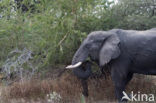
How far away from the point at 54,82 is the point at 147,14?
3.10 m

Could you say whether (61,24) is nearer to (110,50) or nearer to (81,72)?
(81,72)

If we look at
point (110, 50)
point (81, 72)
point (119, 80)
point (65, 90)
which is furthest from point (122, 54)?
point (65, 90)

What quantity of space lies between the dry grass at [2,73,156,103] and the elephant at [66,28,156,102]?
1.03 metres

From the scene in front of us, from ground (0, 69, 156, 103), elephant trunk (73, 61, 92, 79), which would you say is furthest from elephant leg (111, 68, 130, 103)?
ground (0, 69, 156, 103)

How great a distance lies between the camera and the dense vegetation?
19.7ft

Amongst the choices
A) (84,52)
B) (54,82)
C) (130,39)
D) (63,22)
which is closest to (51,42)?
(63,22)

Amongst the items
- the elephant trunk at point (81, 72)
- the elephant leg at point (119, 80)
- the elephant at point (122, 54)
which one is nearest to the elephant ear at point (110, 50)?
the elephant at point (122, 54)

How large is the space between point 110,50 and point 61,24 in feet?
6.04

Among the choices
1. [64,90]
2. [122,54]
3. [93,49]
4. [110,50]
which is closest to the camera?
[110,50]

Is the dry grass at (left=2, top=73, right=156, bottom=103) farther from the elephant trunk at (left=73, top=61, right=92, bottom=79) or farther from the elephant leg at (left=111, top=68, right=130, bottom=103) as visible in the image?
the elephant leg at (left=111, top=68, right=130, bottom=103)

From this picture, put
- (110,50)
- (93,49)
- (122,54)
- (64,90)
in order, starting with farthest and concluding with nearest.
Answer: (64,90) → (93,49) → (122,54) → (110,50)

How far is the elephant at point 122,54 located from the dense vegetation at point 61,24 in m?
1.00

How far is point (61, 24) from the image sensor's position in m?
5.91

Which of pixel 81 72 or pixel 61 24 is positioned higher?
pixel 61 24
